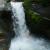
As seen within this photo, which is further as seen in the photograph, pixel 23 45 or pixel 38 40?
pixel 38 40

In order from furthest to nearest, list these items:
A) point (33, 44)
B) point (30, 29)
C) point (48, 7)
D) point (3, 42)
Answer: point (30, 29) < point (48, 7) < point (33, 44) < point (3, 42)

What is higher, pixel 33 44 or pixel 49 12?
pixel 49 12

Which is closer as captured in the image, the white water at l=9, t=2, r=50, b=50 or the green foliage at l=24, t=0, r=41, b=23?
the white water at l=9, t=2, r=50, b=50

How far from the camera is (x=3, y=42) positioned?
8.79 meters

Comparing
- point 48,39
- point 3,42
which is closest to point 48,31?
point 48,39

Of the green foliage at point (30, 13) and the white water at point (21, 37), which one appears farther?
the green foliage at point (30, 13)

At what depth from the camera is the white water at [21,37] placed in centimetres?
906

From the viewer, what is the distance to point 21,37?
1081 centimetres

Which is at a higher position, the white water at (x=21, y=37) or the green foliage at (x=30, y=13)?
the green foliage at (x=30, y=13)

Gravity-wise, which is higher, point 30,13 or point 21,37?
point 30,13

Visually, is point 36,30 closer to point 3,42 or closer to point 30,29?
point 30,29

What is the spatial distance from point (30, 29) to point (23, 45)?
196 cm

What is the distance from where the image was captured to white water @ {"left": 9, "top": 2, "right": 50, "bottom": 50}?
906 cm

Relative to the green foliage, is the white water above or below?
below
